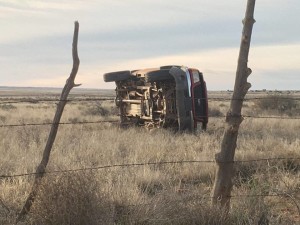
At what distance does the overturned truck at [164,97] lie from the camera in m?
14.6

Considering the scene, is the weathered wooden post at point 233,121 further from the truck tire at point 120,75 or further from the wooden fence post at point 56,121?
the truck tire at point 120,75

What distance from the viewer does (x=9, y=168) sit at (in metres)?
8.70

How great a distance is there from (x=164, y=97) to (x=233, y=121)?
997 centimetres

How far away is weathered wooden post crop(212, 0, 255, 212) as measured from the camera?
520 cm

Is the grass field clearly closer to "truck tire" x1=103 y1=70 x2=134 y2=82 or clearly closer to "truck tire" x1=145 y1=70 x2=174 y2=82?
"truck tire" x1=145 y1=70 x2=174 y2=82

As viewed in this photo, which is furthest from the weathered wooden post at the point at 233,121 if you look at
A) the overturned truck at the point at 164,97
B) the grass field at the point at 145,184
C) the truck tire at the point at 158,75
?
the truck tire at the point at 158,75

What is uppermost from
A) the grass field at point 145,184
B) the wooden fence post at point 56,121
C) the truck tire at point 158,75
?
the truck tire at point 158,75

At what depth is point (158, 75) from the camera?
14.8 meters

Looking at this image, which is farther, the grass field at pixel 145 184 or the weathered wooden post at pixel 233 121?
the weathered wooden post at pixel 233 121

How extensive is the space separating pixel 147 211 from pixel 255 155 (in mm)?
5458

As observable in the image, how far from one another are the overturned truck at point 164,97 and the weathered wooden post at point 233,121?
8006 millimetres

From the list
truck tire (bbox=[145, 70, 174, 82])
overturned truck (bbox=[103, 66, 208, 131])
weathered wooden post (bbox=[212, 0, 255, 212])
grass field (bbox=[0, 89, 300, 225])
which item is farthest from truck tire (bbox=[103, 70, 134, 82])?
weathered wooden post (bbox=[212, 0, 255, 212])

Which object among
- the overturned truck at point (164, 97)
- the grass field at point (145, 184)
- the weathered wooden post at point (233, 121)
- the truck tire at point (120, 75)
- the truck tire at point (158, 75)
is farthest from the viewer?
the truck tire at point (120, 75)

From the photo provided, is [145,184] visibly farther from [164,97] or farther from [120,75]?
[120,75]
